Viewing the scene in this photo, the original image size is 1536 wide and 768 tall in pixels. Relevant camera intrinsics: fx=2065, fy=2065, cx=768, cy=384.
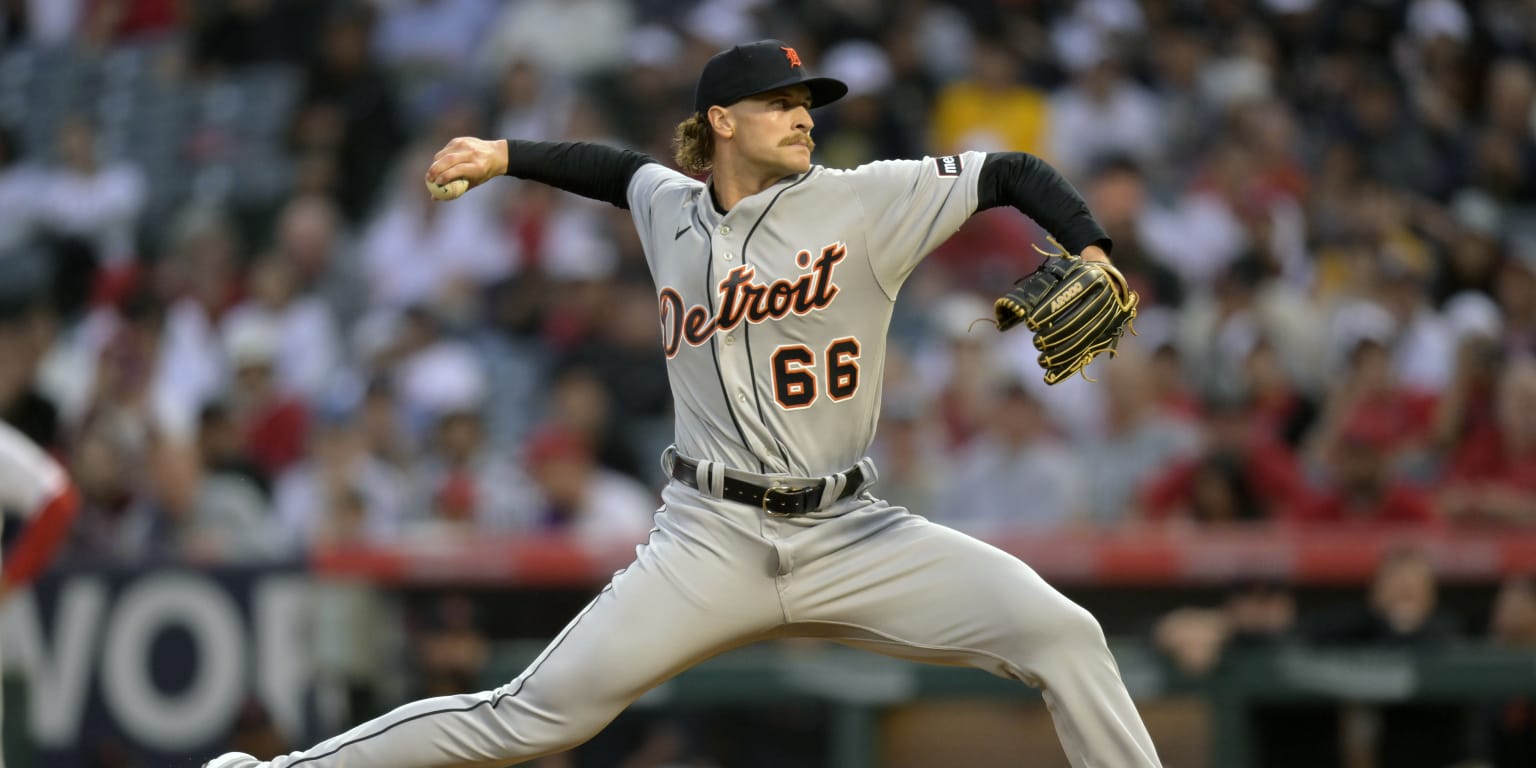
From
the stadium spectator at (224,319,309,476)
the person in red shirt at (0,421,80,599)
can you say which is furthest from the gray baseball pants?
the stadium spectator at (224,319,309,476)

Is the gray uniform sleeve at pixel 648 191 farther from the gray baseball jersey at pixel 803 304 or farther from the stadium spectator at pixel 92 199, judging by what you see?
the stadium spectator at pixel 92 199

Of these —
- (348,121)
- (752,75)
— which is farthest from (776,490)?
(348,121)

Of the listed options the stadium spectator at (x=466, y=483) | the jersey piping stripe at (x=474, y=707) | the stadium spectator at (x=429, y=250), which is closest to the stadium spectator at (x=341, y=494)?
the stadium spectator at (x=466, y=483)

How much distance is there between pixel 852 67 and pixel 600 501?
344 centimetres

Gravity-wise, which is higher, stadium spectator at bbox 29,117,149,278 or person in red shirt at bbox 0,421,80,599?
stadium spectator at bbox 29,117,149,278

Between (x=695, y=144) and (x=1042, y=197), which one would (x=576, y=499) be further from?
(x=1042, y=197)

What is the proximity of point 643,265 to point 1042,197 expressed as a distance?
5.89 m

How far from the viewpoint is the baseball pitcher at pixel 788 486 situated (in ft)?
13.5

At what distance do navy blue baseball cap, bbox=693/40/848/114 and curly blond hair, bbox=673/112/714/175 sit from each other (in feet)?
0.27

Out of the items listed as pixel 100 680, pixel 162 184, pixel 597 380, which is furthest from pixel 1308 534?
pixel 162 184

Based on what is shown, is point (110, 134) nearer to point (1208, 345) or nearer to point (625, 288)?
point (625, 288)

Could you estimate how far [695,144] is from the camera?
14.7ft

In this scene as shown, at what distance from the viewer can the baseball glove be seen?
13.0 ft

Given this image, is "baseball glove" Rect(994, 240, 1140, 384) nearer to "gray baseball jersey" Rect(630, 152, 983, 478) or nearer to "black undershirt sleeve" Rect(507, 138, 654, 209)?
"gray baseball jersey" Rect(630, 152, 983, 478)
